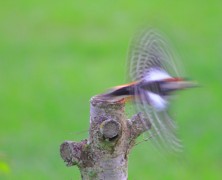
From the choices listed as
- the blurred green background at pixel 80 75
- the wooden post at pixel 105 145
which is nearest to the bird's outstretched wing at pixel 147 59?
the wooden post at pixel 105 145

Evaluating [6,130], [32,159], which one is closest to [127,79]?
[32,159]

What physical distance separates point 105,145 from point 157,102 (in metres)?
0.32

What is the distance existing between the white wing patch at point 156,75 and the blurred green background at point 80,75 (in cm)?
245

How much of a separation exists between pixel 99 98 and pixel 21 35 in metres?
8.97

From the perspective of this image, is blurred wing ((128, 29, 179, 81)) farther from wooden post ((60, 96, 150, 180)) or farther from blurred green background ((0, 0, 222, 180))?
blurred green background ((0, 0, 222, 180))

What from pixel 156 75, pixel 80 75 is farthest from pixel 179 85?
pixel 80 75

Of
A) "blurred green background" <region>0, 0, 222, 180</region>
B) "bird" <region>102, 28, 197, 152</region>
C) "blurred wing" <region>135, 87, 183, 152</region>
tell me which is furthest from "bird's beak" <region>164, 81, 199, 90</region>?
"blurred green background" <region>0, 0, 222, 180</region>

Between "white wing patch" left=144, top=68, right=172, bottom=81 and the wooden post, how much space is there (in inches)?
5.0

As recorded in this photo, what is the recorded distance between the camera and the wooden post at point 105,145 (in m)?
3.22

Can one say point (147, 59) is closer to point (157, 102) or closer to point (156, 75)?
point (156, 75)

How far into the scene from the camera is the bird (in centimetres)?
301

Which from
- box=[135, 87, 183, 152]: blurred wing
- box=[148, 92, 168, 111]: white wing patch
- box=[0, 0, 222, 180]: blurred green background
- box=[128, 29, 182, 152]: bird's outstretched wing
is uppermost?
box=[0, 0, 222, 180]: blurred green background

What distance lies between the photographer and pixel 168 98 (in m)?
3.15

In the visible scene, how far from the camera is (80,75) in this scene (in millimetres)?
10391
